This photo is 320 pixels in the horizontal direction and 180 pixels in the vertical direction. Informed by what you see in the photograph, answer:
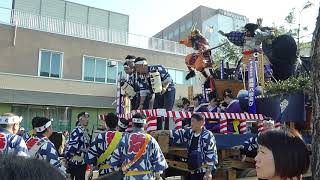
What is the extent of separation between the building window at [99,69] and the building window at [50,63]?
5.24 ft

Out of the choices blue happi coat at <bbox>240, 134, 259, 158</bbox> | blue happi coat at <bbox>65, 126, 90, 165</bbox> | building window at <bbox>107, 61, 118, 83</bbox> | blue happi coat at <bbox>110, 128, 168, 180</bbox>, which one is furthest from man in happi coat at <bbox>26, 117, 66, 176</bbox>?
building window at <bbox>107, 61, 118, 83</bbox>

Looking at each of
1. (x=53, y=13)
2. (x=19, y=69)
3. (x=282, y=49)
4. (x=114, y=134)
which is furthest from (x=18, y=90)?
(x=114, y=134)

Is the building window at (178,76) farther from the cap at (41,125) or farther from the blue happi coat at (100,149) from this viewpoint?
the cap at (41,125)

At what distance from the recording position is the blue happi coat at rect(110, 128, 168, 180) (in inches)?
202

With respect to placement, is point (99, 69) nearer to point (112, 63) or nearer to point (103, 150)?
point (112, 63)

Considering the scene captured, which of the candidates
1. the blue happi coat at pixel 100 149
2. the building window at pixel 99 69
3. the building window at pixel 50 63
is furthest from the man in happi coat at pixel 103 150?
the building window at pixel 99 69

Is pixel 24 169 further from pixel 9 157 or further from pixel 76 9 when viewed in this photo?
pixel 76 9

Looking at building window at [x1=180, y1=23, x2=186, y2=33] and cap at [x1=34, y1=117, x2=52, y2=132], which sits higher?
building window at [x1=180, y1=23, x2=186, y2=33]

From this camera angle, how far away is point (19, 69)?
835 inches

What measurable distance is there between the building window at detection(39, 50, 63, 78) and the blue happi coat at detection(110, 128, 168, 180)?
58.9ft

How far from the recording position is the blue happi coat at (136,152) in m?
5.13

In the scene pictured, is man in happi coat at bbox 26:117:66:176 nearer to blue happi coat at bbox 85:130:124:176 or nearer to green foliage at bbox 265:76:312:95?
blue happi coat at bbox 85:130:124:176

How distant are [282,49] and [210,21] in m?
28.4

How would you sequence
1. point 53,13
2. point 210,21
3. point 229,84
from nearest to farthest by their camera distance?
point 229,84 < point 53,13 < point 210,21
